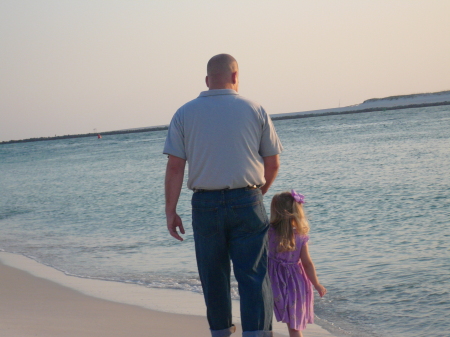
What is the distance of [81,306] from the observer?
5.14 metres

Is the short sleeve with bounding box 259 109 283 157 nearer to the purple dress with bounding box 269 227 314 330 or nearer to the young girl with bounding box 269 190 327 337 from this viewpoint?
the young girl with bounding box 269 190 327 337

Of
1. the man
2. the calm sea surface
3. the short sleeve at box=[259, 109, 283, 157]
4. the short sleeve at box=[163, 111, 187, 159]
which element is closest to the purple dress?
the man

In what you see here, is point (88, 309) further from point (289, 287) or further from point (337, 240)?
point (337, 240)

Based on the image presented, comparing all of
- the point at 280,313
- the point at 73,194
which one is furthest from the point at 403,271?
the point at 73,194

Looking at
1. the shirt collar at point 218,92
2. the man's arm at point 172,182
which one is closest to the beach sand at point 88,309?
the man's arm at point 172,182

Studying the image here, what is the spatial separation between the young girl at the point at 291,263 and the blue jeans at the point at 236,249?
0.77 ft

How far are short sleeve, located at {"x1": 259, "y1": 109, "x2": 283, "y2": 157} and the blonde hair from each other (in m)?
0.35

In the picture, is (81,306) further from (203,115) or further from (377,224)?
(377,224)

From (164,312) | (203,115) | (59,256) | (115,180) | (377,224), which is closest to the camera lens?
(203,115)

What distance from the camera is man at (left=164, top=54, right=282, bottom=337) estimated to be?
2994mm

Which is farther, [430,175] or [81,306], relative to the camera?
[430,175]

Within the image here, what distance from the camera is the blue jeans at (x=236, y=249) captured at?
3014 mm

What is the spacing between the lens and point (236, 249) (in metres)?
3.06

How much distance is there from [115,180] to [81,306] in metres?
18.7
